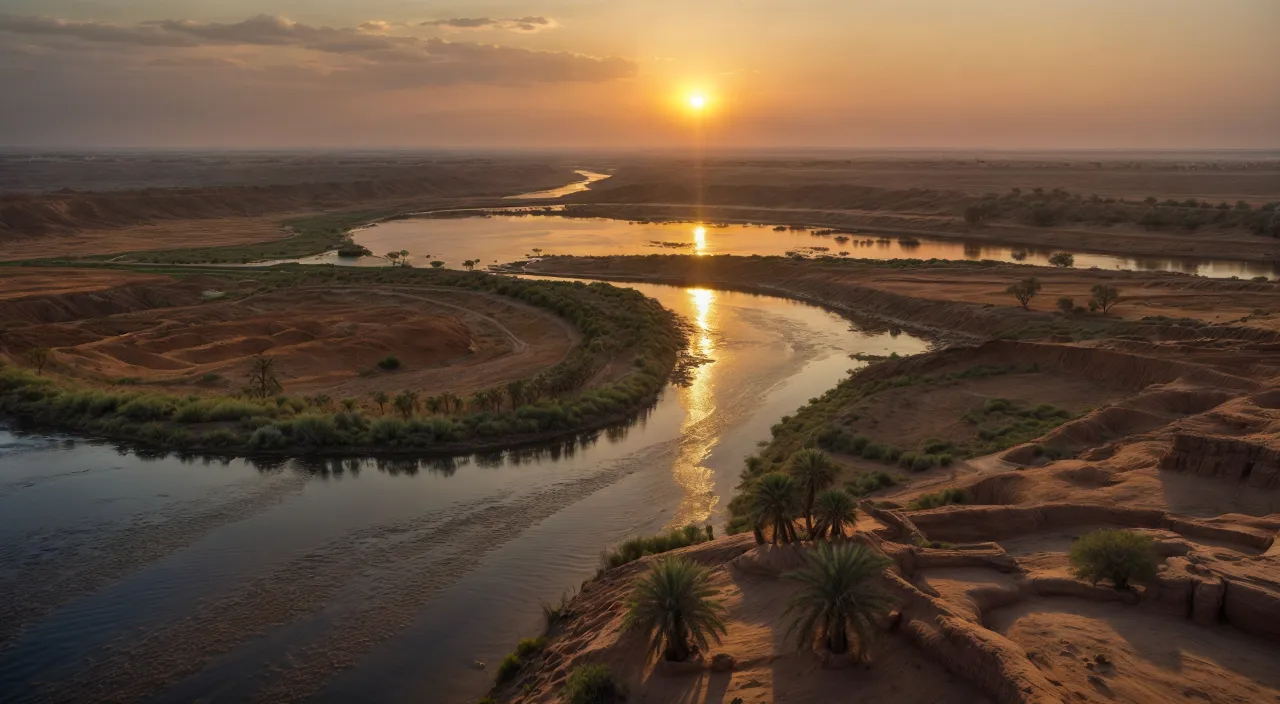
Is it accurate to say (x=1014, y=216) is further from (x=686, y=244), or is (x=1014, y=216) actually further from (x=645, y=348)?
(x=645, y=348)

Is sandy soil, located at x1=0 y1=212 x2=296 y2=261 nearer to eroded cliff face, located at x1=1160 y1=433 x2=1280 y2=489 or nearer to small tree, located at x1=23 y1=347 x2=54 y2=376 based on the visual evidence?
small tree, located at x1=23 y1=347 x2=54 y2=376

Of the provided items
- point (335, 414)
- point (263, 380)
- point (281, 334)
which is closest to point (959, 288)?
point (335, 414)

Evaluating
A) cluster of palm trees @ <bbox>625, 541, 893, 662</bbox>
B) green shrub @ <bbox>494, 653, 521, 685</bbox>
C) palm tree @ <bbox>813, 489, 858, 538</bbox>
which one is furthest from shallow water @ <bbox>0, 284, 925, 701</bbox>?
palm tree @ <bbox>813, 489, 858, 538</bbox>

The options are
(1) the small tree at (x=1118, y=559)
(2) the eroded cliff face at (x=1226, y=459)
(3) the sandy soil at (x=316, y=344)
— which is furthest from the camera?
(3) the sandy soil at (x=316, y=344)

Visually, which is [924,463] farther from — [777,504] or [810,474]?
[777,504]

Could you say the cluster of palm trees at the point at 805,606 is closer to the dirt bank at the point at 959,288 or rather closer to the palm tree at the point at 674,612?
the palm tree at the point at 674,612

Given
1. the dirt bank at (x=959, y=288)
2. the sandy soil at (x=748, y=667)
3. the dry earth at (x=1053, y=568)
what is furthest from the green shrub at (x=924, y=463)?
the dirt bank at (x=959, y=288)

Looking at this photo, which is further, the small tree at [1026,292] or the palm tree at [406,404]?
the small tree at [1026,292]
